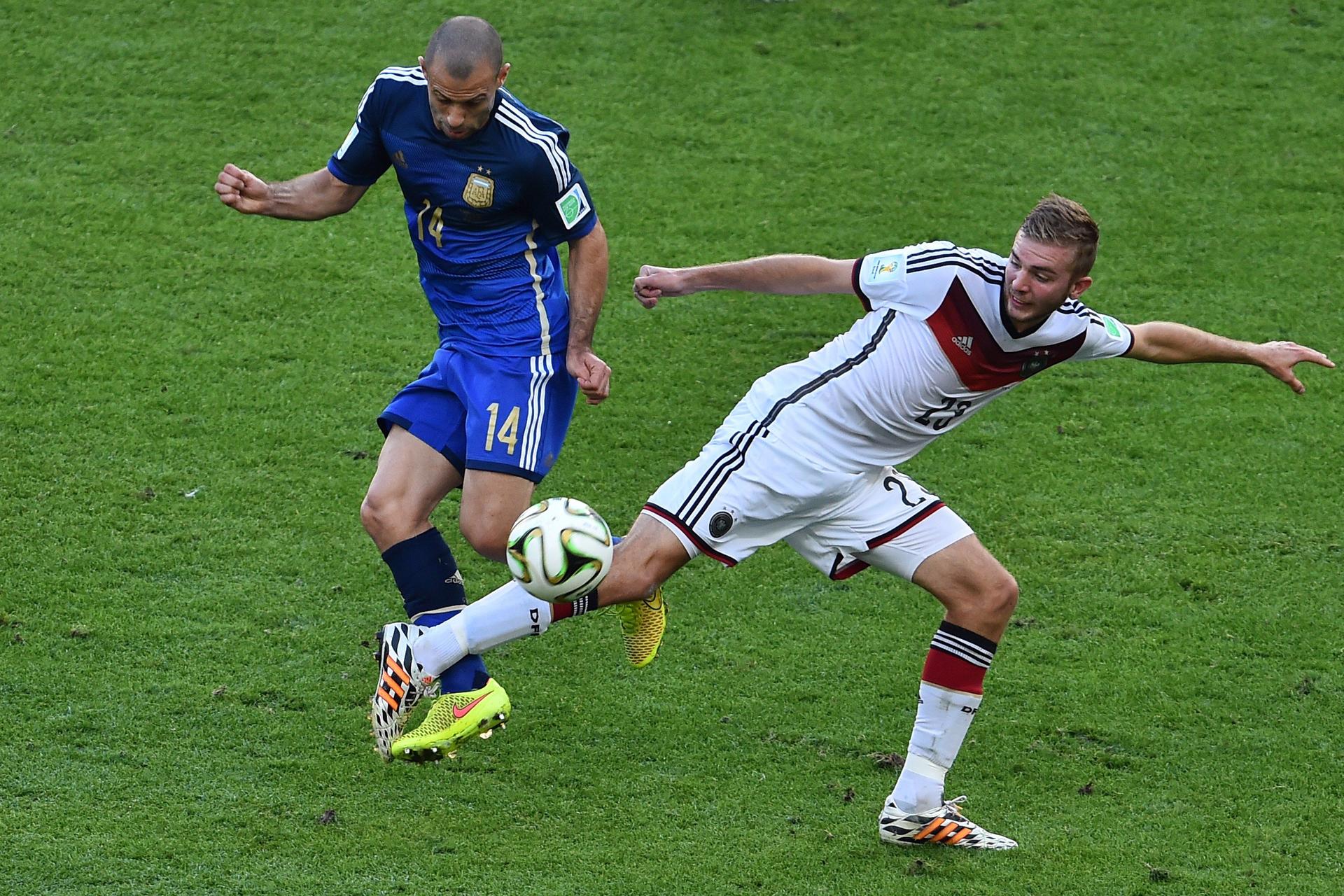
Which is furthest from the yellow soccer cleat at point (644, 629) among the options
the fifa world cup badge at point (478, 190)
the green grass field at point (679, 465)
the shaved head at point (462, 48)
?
the shaved head at point (462, 48)

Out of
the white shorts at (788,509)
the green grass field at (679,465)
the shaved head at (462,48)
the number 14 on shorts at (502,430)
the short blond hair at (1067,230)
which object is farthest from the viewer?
the number 14 on shorts at (502,430)

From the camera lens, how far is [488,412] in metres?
5.19

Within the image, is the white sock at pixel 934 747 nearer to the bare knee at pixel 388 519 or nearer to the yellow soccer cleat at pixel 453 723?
the yellow soccer cleat at pixel 453 723

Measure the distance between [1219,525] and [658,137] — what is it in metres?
4.37

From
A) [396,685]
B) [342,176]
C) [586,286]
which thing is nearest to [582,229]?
[586,286]

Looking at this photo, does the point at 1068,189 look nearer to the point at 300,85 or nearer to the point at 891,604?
the point at 891,604

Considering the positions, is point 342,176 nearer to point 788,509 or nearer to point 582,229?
point 582,229

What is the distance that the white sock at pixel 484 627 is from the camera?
4914 mm

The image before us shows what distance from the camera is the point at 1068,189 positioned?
938 centimetres

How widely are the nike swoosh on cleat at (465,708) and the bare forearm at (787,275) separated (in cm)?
149

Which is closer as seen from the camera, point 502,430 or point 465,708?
point 465,708

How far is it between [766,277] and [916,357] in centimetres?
52

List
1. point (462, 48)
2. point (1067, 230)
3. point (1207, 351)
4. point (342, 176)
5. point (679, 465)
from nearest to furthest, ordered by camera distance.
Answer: point (1067, 230), point (462, 48), point (1207, 351), point (342, 176), point (679, 465)

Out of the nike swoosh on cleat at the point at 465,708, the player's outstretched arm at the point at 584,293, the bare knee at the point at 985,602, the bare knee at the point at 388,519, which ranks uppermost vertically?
the player's outstretched arm at the point at 584,293
